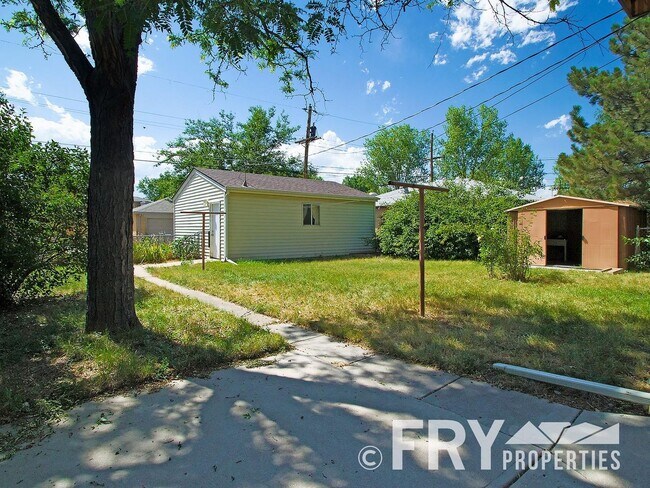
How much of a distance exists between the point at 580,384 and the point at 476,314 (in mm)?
2680

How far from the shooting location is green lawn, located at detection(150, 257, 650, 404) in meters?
3.56

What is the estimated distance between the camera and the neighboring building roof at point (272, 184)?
13.9 meters

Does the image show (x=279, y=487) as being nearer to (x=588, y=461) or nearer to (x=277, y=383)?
(x=277, y=383)

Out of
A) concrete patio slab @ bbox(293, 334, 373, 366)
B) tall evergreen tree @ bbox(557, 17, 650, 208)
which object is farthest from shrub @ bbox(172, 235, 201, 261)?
tall evergreen tree @ bbox(557, 17, 650, 208)

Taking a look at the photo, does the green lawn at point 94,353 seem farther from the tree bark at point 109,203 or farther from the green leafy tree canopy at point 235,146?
the green leafy tree canopy at point 235,146

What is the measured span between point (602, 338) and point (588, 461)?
8.87ft

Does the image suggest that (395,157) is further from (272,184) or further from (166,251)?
(166,251)

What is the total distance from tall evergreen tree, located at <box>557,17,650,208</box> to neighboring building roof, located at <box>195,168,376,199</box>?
8728 millimetres

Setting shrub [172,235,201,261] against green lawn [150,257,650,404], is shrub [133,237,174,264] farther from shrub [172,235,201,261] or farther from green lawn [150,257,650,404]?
green lawn [150,257,650,404]

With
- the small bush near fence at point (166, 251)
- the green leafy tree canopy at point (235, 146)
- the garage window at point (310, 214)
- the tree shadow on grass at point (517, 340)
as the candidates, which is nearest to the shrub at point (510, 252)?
the tree shadow on grass at point (517, 340)

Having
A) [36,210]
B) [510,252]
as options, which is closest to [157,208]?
[36,210]

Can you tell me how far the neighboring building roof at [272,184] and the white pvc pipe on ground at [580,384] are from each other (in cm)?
1141

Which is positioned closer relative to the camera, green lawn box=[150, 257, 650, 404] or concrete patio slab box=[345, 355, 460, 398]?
concrete patio slab box=[345, 355, 460, 398]

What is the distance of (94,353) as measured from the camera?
3537 mm
